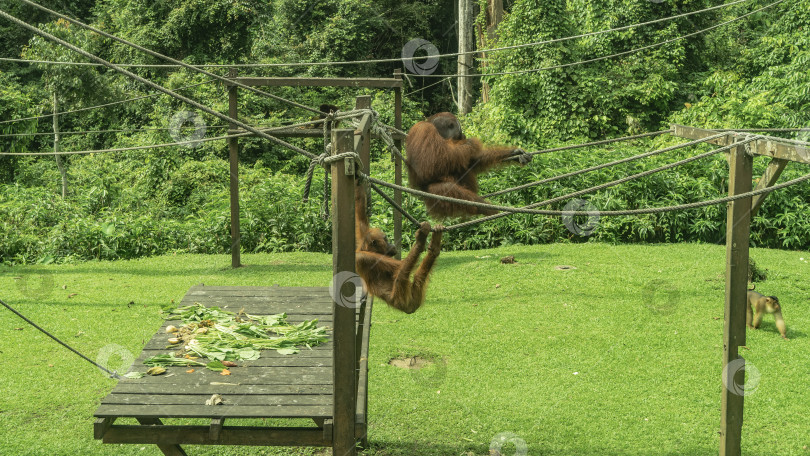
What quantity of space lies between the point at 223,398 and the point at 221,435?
0.19m

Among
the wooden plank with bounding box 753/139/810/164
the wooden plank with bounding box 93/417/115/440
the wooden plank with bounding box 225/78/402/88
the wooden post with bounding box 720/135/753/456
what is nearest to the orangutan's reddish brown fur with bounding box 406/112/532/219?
the wooden post with bounding box 720/135/753/456

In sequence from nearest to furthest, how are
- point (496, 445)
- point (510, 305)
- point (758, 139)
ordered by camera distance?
point (758, 139), point (496, 445), point (510, 305)

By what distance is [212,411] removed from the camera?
355 centimetres

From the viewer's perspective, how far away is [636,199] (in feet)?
34.9

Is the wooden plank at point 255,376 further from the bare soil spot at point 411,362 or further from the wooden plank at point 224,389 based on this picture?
the bare soil spot at point 411,362

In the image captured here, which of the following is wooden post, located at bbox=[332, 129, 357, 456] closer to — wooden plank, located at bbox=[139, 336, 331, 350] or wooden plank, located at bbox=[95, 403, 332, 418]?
wooden plank, located at bbox=[95, 403, 332, 418]

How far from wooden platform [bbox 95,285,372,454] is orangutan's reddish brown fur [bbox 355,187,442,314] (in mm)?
512

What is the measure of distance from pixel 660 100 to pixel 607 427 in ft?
33.7

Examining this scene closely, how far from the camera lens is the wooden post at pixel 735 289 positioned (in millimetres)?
4070

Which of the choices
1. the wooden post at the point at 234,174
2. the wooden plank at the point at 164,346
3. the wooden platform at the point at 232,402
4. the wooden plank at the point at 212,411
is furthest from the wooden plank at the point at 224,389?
the wooden post at the point at 234,174

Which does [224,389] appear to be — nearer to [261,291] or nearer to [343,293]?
[343,293]

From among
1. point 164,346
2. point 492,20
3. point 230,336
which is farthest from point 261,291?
point 492,20

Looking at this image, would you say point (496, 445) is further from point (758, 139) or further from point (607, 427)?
point (758, 139)

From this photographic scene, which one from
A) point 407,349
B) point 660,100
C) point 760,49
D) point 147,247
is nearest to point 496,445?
point 407,349
